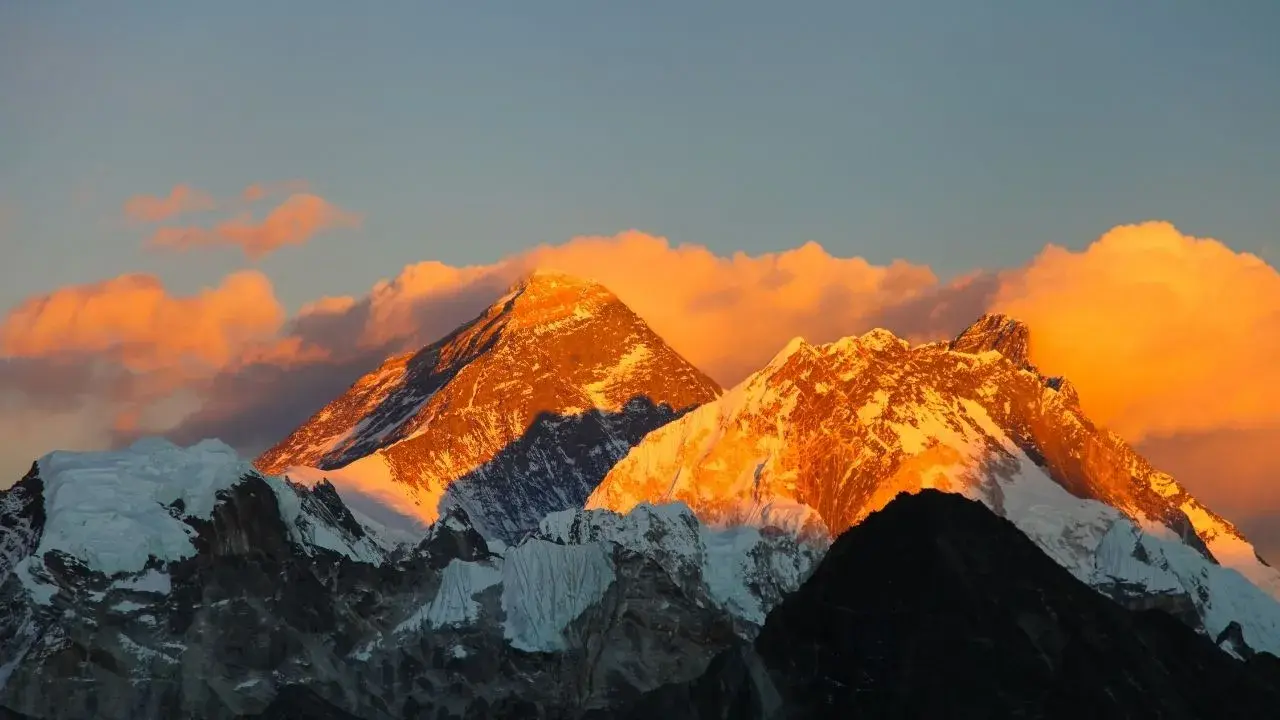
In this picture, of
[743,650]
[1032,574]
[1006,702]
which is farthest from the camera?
[743,650]

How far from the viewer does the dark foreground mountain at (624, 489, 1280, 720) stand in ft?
426

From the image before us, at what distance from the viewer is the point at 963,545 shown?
138m

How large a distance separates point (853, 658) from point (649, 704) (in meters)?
24.9

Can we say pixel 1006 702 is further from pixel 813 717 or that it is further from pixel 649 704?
pixel 649 704

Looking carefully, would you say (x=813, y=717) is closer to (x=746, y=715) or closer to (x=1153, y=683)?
(x=746, y=715)

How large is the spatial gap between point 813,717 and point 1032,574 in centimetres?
1322

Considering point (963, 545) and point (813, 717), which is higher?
point (963, 545)

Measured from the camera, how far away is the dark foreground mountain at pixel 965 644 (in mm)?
129875

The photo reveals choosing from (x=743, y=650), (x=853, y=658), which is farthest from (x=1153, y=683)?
(x=743, y=650)

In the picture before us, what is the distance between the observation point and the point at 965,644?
132 metres

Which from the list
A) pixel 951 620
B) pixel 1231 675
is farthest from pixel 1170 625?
pixel 951 620

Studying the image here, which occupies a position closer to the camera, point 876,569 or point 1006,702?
point 1006,702

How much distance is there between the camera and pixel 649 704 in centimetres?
15625

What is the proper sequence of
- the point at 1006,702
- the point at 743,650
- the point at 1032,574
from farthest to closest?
the point at 743,650 → the point at 1032,574 → the point at 1006,702
